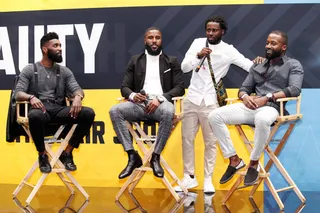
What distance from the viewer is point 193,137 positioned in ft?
16.0

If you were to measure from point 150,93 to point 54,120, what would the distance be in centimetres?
88

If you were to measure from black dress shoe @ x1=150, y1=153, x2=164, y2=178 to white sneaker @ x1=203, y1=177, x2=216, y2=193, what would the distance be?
2.40 ft

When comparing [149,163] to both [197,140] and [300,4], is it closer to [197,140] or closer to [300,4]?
[197,140]

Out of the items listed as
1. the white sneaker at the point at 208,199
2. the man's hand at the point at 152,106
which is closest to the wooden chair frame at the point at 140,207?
the white sneaker at the point at 208,199

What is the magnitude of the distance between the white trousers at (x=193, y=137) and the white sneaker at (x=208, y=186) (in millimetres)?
47

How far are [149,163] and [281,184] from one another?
138cm

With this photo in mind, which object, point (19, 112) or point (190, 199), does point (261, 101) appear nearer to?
point (190, 199)

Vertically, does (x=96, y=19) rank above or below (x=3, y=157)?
above

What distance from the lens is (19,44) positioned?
539cm

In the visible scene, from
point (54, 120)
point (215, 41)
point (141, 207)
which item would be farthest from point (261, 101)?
point (54, 120)

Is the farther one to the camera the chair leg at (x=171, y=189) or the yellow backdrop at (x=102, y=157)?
the yellow backdrop at (x=102, y=157)

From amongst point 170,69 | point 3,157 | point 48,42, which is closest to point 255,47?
point 170,69

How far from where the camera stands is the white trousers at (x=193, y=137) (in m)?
4.82

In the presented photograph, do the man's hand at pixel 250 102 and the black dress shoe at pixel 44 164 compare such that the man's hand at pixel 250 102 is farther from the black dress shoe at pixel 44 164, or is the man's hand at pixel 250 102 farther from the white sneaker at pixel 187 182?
the black dress shoe at pixel 44 164
